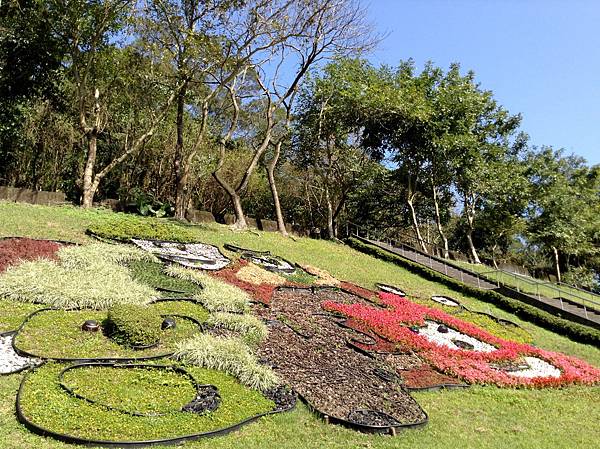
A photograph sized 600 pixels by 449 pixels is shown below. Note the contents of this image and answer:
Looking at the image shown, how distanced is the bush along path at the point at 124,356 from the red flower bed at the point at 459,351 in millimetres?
3275

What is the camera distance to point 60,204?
18641mm

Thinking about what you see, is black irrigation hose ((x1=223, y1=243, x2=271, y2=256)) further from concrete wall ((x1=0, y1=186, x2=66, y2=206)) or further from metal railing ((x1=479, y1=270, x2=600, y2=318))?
metal railing ((x1=479, y1=270, x2=600, y2=318))

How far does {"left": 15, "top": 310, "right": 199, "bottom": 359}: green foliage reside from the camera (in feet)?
22.5

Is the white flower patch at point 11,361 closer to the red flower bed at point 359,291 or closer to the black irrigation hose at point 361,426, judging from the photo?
the black irrigation hose at point 361,426

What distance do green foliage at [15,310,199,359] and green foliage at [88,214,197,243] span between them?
6277 millimetres

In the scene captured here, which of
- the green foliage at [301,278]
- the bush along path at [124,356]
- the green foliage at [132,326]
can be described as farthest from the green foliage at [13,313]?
the green foliage at [301,278]

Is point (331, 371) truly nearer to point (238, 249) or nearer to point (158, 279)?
point (158, 279)

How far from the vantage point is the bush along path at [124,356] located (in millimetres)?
5398

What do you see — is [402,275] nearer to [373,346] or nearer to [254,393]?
[373,346]

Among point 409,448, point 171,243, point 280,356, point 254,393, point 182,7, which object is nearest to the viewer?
point 409,448

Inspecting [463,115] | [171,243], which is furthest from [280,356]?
[463,115]

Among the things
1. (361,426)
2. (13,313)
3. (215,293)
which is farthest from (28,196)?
(361,426)

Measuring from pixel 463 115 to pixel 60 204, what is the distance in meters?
21.1

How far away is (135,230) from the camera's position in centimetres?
1493
